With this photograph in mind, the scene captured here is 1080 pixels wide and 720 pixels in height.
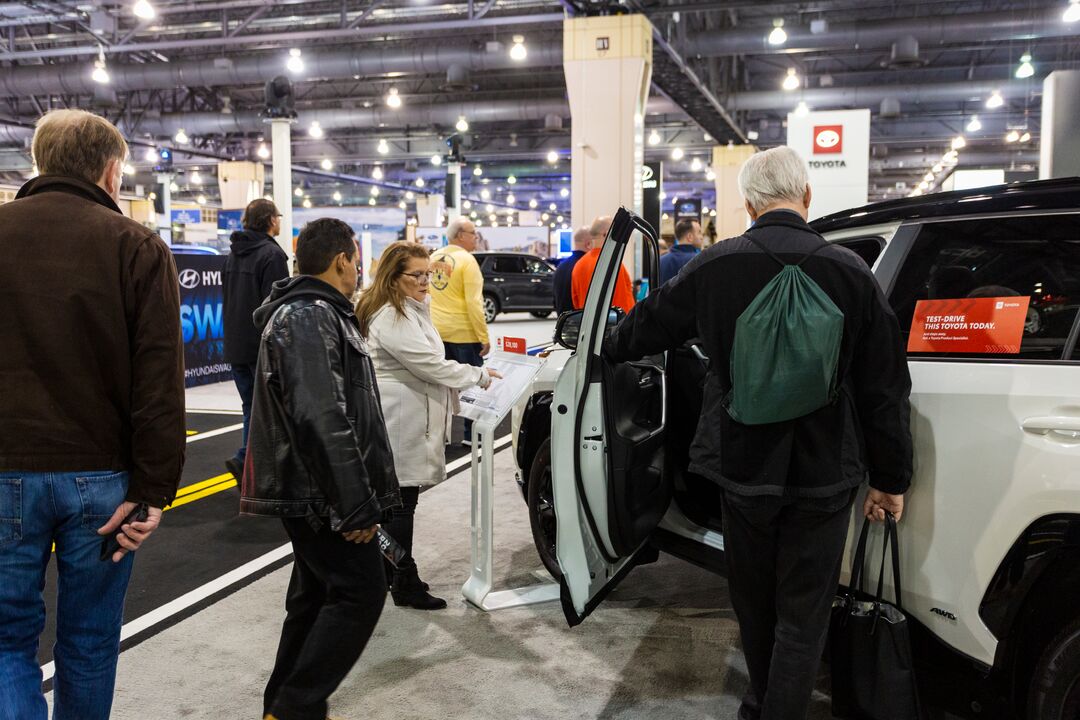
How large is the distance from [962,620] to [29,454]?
2369 millimetres

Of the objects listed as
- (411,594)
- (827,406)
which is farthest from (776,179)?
(411,594)

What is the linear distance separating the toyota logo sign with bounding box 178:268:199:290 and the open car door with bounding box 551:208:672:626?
26.6ft

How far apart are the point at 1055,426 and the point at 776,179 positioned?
93cm

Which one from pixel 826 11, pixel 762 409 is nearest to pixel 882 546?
pixel 762 409

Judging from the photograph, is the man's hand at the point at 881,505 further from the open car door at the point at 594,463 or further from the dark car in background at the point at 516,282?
the dark car in background at the point at 516,282

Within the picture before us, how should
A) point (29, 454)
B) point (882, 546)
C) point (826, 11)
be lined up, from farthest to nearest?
1. point (826, 11)
2. point (882, 546)
3. point (29, 454)

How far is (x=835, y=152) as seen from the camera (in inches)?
344

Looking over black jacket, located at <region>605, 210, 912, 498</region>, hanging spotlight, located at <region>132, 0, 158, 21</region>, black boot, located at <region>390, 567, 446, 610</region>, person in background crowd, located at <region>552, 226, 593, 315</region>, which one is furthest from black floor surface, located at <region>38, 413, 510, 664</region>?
hanging spotlight, located at <region>132, 0, 158, 21</region>

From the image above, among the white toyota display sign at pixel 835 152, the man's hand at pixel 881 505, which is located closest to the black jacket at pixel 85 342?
the man's hand at pixel 881 505

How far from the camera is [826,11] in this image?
53.5 feet

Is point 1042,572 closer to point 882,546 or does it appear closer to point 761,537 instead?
point 882,546

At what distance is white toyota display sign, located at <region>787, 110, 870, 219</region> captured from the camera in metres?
8.66

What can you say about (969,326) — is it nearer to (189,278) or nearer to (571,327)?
Result: (571,327)

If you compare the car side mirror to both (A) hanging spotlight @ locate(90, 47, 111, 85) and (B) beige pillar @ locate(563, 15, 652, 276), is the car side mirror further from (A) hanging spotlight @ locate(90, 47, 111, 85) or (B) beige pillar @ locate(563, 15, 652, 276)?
(A) hanging spotlight @ locate(90, 47, 111, 85)
